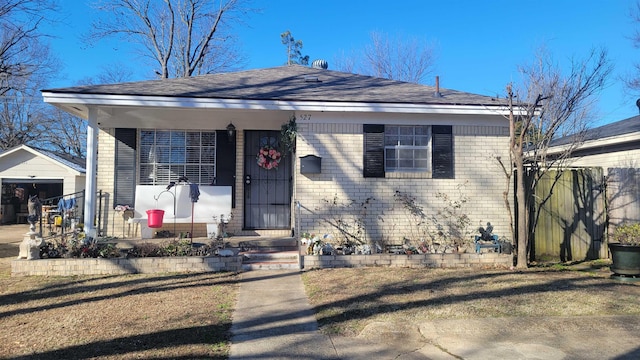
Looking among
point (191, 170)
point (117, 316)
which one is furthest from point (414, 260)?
point (191, 170)

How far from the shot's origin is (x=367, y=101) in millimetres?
8539

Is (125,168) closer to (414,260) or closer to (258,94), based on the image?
(258,94)

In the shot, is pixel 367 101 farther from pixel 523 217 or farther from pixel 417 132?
pixel 523 217

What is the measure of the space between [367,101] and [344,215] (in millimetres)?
2356

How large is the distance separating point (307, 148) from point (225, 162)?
226cm

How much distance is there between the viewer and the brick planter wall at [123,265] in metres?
6.94

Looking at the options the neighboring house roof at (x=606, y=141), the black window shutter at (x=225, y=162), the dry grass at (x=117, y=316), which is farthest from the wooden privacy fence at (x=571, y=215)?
the black window shutter at (x=225, y=162)

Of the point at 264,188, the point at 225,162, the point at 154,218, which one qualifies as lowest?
the point at 154,218

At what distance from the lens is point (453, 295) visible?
5.81 meters

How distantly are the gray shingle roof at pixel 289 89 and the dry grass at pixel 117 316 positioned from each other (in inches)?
142

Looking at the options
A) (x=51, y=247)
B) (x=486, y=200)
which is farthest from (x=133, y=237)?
(x=486, y=200)

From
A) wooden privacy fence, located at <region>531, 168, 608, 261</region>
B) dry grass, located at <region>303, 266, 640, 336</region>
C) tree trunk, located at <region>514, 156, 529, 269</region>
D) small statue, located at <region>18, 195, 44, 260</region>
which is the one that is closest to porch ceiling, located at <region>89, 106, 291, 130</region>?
small statue, located at <region>18, 195, 44, 260</region>

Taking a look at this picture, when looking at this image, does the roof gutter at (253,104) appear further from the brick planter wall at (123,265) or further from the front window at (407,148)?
the brick planter wall at (123,265)

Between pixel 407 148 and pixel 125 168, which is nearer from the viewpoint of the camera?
pixel 407 148
